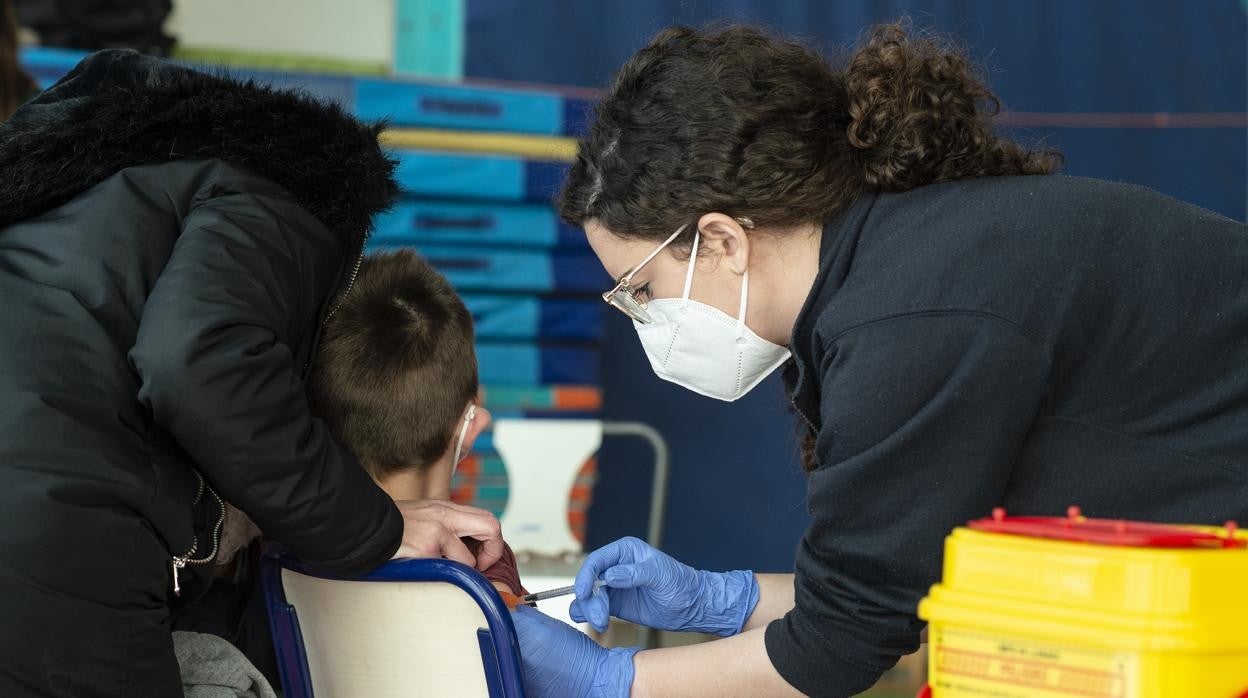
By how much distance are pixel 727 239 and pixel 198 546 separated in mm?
654

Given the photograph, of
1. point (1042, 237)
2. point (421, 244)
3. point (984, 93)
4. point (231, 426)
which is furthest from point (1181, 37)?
point (231, 426)

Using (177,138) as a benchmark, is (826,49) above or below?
above

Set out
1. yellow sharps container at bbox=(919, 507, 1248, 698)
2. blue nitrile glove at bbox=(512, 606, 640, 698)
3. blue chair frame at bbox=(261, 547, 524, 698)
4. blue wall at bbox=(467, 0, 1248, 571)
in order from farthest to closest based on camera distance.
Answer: blue wall at bbox=(467, 0, 1248, 571), blue nitrile glove at bbox=(512, 606, 640, 698), blue chair frame at bbox=(261, 547, 524, 698), yellow sharps container at bbox=(919, 507, 1248, 698)

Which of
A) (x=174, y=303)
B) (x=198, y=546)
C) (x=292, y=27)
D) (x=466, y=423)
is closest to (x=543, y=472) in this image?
(x=466, y=423)

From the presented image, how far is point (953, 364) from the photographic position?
1.13 meters

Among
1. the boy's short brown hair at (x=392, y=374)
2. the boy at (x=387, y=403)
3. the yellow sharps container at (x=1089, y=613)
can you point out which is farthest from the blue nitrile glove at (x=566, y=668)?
the yellow sharps container at (x=1089, y=613)

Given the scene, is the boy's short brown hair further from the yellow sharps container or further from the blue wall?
the blue wall

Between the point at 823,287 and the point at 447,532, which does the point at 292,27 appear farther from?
the point at 823,287

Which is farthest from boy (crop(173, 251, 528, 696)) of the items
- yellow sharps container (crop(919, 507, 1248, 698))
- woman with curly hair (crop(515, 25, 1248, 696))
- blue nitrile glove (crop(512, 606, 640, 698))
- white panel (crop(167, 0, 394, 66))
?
white panel (crop(167, 0, 394, 66))

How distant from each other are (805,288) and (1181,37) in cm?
278

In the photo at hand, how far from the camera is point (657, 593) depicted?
1544mm

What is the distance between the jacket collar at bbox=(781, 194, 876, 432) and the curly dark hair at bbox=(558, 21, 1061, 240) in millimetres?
30

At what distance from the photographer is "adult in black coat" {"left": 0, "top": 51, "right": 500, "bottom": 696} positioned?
115 centimetres

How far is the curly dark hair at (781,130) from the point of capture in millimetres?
1354
